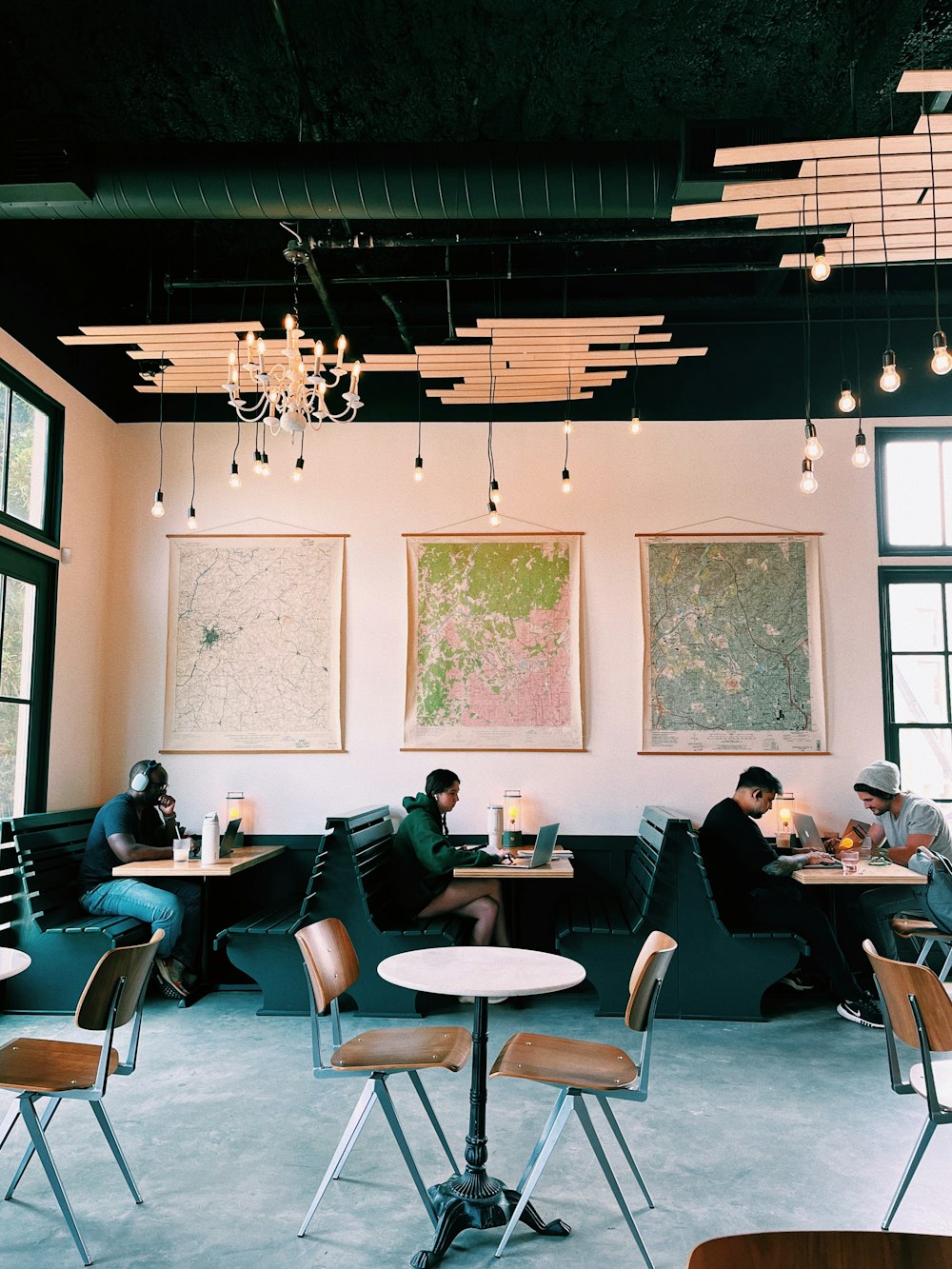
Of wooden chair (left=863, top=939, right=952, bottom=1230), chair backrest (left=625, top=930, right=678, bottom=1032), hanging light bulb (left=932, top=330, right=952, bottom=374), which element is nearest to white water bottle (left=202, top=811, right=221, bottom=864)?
chair backrest (left=625, top=930, right=678, bottom=1032)

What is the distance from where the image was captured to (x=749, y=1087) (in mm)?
4590

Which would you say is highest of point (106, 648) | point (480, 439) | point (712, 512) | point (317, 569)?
point (480, 439)

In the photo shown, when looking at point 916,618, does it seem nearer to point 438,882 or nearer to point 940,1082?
point 438,882

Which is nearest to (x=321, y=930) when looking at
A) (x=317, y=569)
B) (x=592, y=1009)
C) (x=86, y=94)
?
(x=592, y=1009)

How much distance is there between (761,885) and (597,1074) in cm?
299

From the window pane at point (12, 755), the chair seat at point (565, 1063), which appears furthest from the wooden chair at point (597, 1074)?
the window pane at point (12, 755)

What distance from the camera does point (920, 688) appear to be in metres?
7.11

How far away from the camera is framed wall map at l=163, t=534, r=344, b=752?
719 centimetres

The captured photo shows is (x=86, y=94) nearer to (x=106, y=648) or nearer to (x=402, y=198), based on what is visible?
(x=402, y=198)

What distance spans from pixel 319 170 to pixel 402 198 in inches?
16.9

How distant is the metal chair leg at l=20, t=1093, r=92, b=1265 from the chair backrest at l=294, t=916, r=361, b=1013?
0.97 meters

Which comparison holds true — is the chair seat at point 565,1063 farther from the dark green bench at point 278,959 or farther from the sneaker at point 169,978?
the sneaker at point 169,978

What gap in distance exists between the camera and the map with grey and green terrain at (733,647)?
23.1 ft

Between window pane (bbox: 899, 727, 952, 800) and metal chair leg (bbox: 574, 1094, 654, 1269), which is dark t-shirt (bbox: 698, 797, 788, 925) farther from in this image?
metal chair leg (bbox: 574, 1094, 654, 1269)
